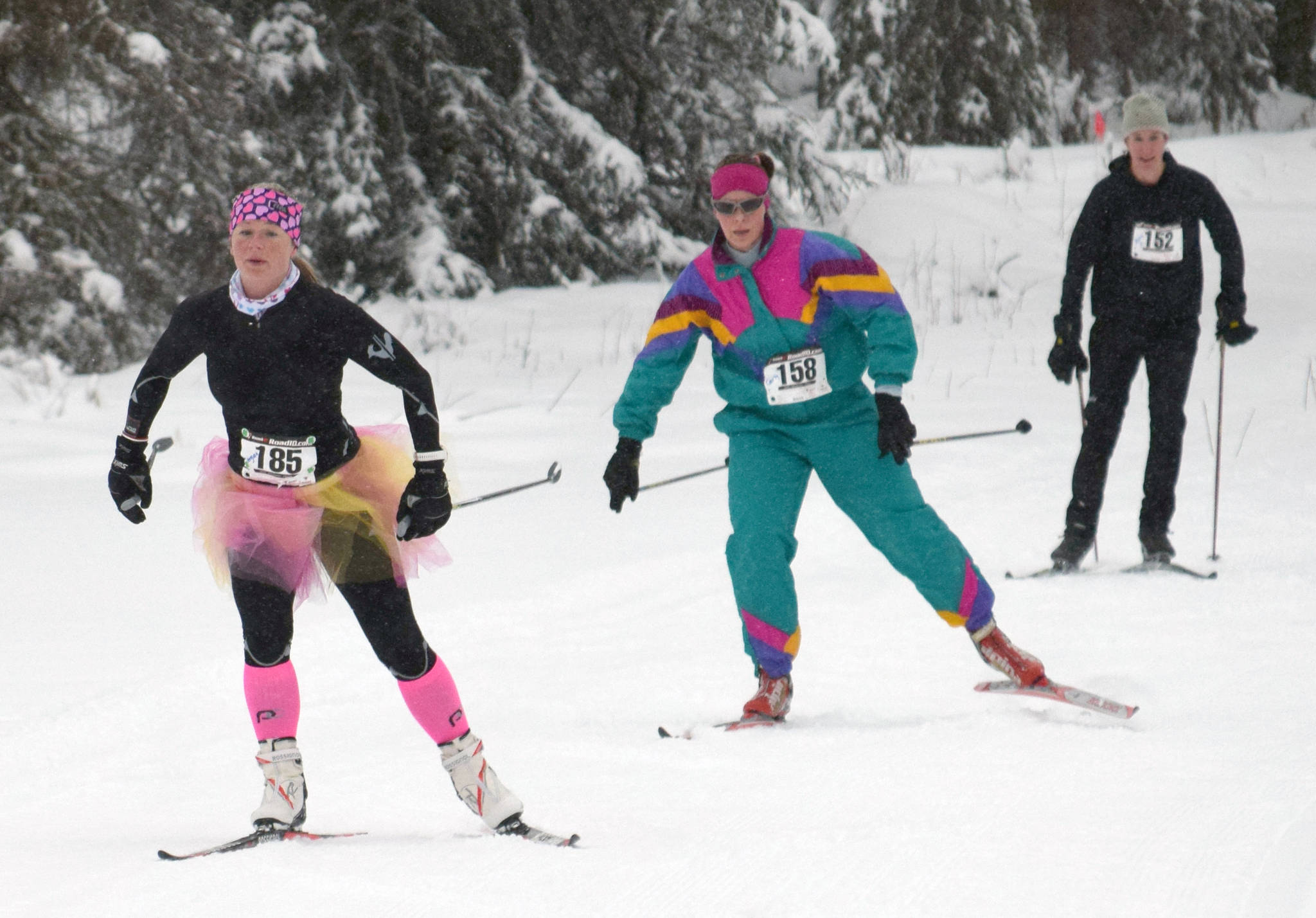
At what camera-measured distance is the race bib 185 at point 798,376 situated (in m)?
4.33

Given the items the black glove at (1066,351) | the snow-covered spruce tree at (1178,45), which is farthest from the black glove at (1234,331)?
the snow-covered spruce tree at (1178,45)

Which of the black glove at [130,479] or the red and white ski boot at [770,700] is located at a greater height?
the black glove at [130,479]

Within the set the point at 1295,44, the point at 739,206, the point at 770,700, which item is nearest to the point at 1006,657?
the point at 770,700

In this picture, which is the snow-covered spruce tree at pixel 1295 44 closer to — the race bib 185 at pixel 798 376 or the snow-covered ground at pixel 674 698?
the snow-covered ground at pixel 674 698

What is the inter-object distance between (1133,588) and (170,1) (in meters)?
7.79

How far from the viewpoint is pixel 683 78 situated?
12.9m

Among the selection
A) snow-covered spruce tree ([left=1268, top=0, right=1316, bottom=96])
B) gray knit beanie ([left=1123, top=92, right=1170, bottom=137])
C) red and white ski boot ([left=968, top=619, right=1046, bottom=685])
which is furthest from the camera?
snow-covered spruce tree ([left=1268, top=0, right=1316, bottom=96])

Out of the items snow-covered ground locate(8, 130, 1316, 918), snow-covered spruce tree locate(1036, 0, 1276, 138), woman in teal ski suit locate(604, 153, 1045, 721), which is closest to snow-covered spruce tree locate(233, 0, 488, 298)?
snow-covered ground locate(8, 130, 1316, 918)

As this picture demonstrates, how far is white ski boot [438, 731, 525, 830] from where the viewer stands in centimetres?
340

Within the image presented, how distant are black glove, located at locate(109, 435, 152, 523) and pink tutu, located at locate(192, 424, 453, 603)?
14 cm

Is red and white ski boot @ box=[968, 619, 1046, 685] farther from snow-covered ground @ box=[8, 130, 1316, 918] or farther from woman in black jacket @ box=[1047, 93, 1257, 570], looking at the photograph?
woman in black jacket @ box=[1047, 93, 1257, 570]

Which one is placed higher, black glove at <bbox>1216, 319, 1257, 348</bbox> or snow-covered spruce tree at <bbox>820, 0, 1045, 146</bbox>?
snow-covered spruce tree at <bbox>820, 0, 1045, 146</bbox>

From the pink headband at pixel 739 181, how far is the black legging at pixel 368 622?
5.33ft

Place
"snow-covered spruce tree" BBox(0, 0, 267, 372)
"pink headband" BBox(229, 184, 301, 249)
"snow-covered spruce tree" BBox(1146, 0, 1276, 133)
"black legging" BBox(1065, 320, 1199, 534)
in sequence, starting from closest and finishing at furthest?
"pink headband" BBox(229, 184, 301, 249), "black legging" BBox(1065, 320, 1199, 534), "snow-covered spruce tree" BBox(0, 0, 267, 372), "snow-covered spruce tree" BBox(1146, 0, 1276, 133)
